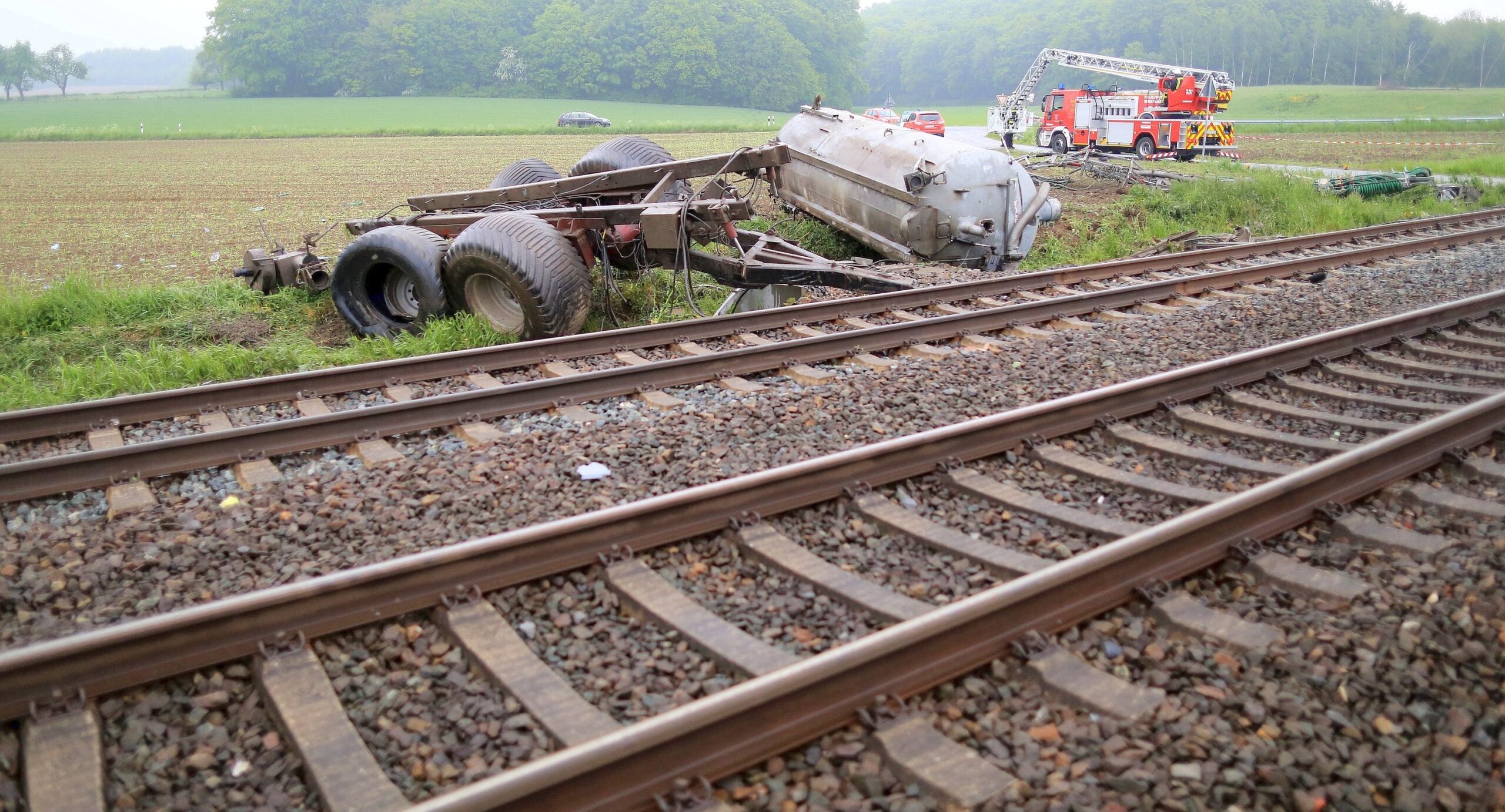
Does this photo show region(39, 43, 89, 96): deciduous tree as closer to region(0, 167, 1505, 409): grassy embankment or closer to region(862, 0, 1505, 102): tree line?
region(862, 0, 1505, 102): tree line

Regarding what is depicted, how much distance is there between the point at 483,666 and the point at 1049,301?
21.3ft

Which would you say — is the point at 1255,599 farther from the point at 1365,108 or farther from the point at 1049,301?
the point at 1365,108

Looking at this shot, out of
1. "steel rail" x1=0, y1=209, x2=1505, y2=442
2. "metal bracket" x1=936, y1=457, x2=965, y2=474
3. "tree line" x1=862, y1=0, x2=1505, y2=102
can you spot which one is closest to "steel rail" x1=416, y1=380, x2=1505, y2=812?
"metal bracket" x1=936, y1=457, x2=965, y2=474

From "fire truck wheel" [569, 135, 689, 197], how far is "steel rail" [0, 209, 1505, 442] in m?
3.51

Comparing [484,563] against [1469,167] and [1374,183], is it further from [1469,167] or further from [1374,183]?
[1469,167]

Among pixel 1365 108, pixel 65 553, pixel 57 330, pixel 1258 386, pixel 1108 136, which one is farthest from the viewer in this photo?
pixel 1365 108

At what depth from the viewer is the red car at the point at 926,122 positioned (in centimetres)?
3569

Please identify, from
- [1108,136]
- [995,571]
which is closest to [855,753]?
[995,571]

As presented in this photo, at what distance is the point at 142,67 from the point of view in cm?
14388

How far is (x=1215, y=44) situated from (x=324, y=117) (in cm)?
8393

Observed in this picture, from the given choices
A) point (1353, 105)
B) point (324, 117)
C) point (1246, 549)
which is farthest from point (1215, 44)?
point (1246, 549)

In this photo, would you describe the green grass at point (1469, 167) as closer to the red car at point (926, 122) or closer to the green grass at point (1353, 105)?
the red car at point (926, 122)

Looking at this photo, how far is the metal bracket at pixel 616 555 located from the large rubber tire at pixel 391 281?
222 inches

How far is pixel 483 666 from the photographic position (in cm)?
316
